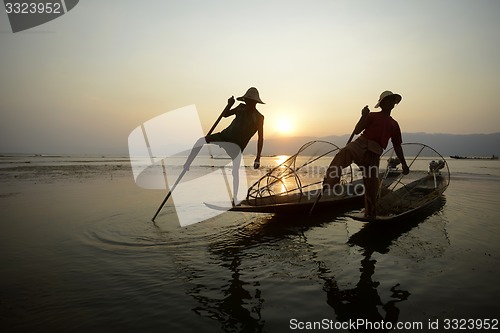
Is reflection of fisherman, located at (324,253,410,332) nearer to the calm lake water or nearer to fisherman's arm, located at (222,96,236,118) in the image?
the calm lake water

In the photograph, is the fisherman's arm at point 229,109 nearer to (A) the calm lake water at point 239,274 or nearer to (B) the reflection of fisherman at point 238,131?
(B) the reflection of fisherman at point 238,131

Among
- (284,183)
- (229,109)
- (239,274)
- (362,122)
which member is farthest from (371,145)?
(284,183)

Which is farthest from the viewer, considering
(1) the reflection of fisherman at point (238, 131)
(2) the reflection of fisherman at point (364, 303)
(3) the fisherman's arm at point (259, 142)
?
(3) the fisherman's arm at point (259, 142)

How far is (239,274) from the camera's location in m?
4.04

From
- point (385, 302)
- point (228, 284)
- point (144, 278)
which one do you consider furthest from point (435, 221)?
point (144, 278)

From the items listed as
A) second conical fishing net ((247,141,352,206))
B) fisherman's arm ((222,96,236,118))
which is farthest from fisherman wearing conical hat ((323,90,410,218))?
fisherman's arm ((222,96,236,118))

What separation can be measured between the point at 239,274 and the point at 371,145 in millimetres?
4100

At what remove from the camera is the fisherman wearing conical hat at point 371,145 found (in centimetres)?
592

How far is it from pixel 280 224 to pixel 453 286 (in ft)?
13.2

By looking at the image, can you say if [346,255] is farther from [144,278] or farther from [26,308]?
[26,308]

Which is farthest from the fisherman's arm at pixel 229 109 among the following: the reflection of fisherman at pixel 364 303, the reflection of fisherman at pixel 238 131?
the reflection of fisherman at pixel 364 303

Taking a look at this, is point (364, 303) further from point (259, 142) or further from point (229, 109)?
point (229, 109)

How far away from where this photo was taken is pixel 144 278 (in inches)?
154

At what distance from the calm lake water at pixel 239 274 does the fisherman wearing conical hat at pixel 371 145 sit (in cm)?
121
